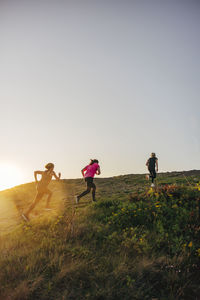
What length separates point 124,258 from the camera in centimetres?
332

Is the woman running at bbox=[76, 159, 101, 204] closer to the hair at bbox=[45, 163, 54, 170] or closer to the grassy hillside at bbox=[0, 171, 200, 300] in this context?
the hair at bbox=[45, 163, 54, 170]

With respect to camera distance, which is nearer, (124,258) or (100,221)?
(124,258)

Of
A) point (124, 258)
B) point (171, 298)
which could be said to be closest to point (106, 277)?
point (124, 258)

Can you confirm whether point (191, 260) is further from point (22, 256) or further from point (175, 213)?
point (22, 256)

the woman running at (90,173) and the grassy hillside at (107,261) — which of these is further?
the woman running at (90,173)

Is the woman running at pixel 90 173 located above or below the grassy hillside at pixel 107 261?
above

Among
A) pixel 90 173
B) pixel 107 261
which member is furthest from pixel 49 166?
pixel 107 261

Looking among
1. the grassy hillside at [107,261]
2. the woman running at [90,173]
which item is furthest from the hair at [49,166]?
the grassy hillside at [107,261]

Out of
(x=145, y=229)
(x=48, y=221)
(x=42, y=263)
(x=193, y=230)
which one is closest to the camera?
(x=42, y=263)

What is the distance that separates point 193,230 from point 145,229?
1.13 meters

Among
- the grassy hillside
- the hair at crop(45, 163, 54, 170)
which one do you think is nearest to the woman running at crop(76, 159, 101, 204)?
the hair at crop(45, 163, 54, 170)

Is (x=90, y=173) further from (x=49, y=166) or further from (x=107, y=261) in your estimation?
(x=107, y=261)

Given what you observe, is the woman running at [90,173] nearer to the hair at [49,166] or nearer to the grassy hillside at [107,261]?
the hair at [49,166]

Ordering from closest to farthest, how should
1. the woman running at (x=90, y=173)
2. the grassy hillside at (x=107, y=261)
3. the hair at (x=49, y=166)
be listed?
the grassy hillside at (x=107, y=261) < the hair at (x=49, y=166) < the woman running at (x=90, y=173)
